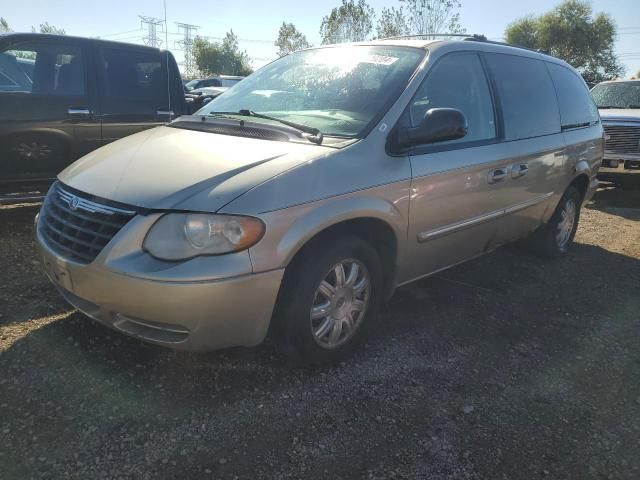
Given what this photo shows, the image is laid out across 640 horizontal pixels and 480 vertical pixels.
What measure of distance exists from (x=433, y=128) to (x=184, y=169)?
140 centimetres

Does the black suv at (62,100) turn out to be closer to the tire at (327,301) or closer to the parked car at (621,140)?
the tire at (327,301)

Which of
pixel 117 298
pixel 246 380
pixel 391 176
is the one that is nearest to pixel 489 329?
pixel 391 176

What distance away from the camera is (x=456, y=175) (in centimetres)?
341

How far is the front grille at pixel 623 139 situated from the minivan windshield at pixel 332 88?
24.1 feet

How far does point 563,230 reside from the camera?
5.40 meters

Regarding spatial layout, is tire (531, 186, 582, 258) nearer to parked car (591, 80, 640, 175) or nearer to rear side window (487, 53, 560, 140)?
rear side window (487, 53, 560, 140)

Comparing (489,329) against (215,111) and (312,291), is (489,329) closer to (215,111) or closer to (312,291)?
(312,291)

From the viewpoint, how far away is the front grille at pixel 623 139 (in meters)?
9.08

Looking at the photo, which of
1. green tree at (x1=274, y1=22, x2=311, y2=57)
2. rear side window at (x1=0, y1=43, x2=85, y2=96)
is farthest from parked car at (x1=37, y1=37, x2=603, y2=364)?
green tree at (x1=274, y1=22, x2=311, y2=57)

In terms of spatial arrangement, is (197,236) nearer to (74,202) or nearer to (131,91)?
(74,202)

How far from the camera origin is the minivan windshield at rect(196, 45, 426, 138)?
3109 millimetres

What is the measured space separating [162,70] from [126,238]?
422cm

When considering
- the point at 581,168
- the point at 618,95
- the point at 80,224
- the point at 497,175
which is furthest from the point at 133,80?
the point at 618,95

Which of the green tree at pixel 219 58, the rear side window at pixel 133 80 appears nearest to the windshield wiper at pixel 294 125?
the rear side window at pixel 133 80
